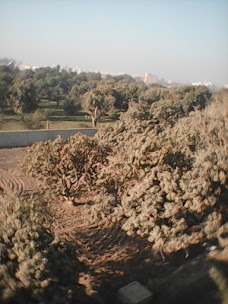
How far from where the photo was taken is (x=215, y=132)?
7852 mm

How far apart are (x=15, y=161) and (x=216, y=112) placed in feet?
35.4

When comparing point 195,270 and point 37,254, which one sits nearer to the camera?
point 37,254

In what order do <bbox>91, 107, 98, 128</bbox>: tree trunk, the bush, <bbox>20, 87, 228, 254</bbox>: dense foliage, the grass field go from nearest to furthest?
<bbox>20, 87, 228, 254</bbox>: dense foliage → the bush → the grass field → <bbox>91, 107, 98, 128</bbox>: tree trunk

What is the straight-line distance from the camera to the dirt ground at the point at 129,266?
16.7 feet

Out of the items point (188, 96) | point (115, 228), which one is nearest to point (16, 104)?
point (188, 96)

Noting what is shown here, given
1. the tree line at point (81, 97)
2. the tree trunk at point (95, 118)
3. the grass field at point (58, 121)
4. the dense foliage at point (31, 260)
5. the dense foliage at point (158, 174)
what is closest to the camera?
the dense foliage at point (31, 260)

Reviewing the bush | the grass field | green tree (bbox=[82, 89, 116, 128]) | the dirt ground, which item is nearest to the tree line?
green tree (bbox=[82, 89, 116, 128])

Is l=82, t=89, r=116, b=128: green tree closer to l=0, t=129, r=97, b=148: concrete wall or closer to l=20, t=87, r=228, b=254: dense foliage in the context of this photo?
l=0, t=129, r=97, b=148: concrete wall

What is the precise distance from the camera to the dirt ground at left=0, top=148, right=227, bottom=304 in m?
5.08

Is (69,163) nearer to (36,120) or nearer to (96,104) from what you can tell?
(36,120)

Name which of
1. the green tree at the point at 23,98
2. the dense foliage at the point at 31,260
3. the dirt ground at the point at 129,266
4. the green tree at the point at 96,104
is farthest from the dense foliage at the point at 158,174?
the green tree at the point at 23,98

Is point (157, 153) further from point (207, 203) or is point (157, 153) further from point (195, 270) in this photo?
point (195, 270)

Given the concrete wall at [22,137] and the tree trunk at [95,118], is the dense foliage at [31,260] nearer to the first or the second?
the concrete wall at [22,137]

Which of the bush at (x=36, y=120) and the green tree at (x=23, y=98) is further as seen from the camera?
the green tree at (x=23, y=98)
